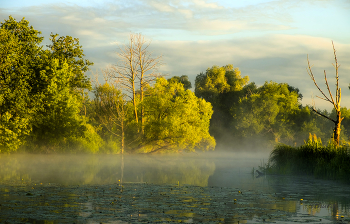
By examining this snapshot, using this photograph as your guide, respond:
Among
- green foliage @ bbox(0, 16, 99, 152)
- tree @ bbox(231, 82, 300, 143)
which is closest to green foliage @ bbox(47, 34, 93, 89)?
green foliage @ bbox(0, 16, 99, 152)

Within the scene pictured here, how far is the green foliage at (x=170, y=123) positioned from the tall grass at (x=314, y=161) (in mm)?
26744

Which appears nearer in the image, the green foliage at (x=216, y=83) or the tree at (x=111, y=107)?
the tree at (x=111, y=107)

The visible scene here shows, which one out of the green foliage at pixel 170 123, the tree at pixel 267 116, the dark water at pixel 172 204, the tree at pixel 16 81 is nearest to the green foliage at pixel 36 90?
the tree at pixel 16 81

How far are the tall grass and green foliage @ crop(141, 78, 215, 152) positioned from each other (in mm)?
26744

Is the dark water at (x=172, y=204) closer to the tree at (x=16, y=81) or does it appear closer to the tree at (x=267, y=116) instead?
the tree at (x=16, y=81)

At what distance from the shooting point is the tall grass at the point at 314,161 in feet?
66.3

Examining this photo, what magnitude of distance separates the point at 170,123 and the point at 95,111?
11045 millimetres

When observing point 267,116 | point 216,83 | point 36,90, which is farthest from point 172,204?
point 216,83

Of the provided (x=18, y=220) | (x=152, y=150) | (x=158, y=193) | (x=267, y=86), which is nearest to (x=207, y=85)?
(x=267, y=86)

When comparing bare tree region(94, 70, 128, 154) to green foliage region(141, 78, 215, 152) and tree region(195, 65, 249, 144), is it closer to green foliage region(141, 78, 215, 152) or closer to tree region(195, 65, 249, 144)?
green foliage region(141, 78, 215, 152)

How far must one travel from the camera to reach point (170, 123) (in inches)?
2005

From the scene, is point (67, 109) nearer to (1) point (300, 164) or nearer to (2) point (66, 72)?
(2) point (66, 72)

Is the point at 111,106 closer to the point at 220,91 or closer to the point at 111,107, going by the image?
the point at 111,107

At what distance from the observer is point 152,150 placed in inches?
2231
